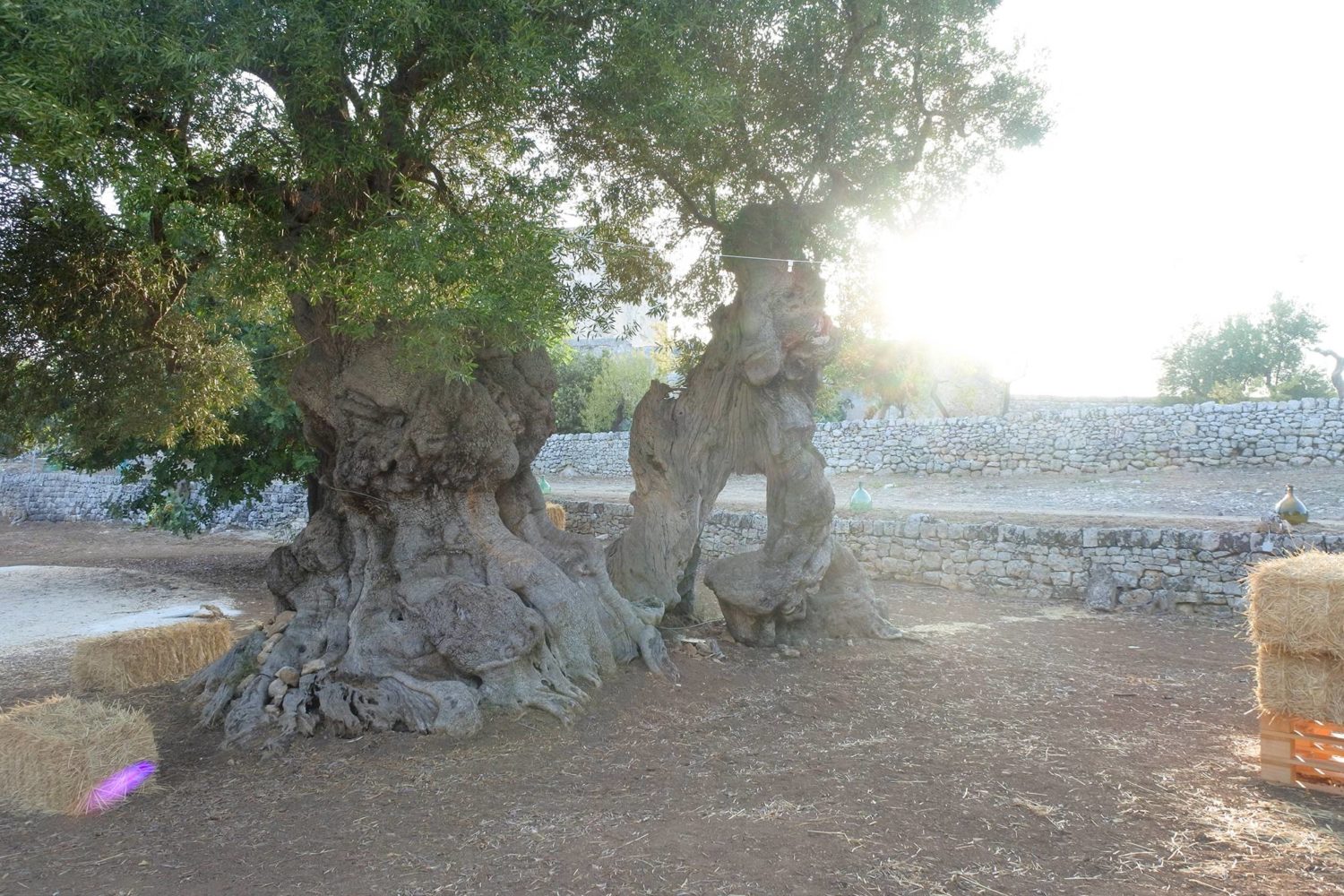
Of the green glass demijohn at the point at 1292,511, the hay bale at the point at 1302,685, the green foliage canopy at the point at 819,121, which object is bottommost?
the hay bale at the point at 1302,685

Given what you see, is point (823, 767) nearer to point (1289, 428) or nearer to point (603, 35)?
point (603, 35)

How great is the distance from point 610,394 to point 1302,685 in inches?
1452

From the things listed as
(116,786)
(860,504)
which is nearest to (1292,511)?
(860,504)

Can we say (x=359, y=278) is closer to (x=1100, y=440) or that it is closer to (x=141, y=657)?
(x=141, y=657)

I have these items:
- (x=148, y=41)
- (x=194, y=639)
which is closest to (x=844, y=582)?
(x=194, y=639)

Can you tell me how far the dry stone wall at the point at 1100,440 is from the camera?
20266 millimetres

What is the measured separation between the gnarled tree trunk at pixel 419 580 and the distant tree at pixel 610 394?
32.9 m

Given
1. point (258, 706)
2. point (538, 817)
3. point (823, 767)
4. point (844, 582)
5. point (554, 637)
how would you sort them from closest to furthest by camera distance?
point (538, 817) < point (823, 767) < point (258, 706) < point (554, 637) < point (844, 582)

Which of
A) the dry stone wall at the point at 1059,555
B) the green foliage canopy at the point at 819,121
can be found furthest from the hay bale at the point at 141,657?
the dry stone wall at the point at 1059,555

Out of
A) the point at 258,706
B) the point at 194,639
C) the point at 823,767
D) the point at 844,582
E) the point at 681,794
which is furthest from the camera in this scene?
the point at 844,582

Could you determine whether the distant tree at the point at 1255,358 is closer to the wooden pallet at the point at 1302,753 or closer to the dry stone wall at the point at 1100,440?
the dry stone wall at the point at 1100,440

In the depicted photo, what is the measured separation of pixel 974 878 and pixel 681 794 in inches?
74.3

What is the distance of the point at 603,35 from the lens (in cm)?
712

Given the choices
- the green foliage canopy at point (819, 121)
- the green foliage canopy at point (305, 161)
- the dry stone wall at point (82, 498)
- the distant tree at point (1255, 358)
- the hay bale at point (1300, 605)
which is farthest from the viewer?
the distant tree at point (1255, 358)
